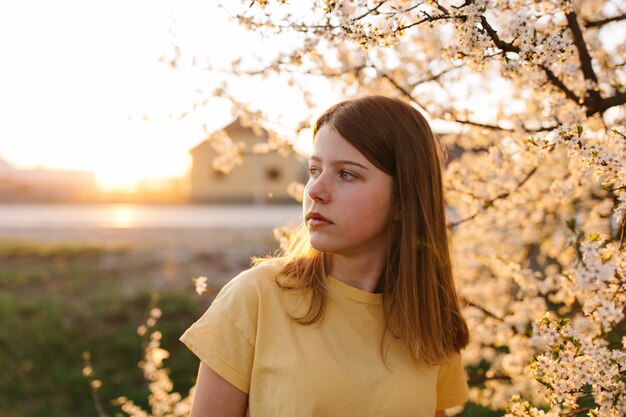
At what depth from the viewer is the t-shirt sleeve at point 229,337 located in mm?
1686

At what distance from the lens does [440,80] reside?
3.66 meters

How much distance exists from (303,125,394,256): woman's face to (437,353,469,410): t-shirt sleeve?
629 mm

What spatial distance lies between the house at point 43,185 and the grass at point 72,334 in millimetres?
18813

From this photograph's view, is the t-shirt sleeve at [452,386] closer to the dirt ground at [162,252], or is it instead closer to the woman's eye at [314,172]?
the woman's eye at [314,172]

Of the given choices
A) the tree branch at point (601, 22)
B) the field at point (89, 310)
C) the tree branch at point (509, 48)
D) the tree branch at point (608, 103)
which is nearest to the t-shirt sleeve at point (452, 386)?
the tree branch at point (509, 48)

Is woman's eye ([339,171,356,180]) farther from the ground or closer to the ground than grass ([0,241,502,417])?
farther from the ground

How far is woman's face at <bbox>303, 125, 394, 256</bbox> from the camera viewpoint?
1831mm

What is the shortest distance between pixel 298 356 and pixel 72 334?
5.55 meters

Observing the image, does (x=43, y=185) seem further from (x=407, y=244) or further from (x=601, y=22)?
(x=407, y=244)

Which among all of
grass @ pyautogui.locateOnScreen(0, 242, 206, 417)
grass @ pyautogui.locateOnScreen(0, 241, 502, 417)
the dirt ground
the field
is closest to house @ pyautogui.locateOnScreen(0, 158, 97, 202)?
the dirt ground

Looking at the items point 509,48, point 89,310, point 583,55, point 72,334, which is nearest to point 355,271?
point 509,48

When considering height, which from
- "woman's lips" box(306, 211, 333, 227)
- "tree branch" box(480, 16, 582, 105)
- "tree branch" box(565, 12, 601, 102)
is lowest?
"woman's lips" box(306, 211, 333, 227)

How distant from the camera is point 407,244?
2029mm

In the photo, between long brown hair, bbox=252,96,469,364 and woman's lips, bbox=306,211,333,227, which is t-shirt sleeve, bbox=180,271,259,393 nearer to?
long brown hair, bbox=252,96,469,364
